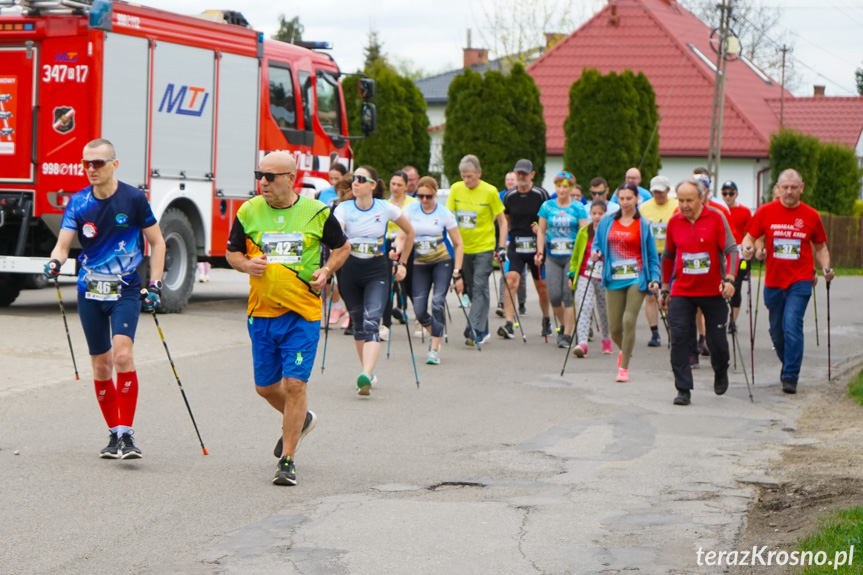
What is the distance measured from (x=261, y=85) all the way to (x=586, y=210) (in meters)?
5.57

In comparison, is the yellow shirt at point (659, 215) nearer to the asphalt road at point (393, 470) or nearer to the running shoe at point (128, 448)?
the asphalt road at point (393, 470)

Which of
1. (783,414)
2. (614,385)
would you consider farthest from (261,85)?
(783,414)

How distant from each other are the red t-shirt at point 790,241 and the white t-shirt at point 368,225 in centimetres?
362

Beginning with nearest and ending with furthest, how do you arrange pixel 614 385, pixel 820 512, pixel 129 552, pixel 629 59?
pixel 129 552 < pixel 820 512 < pixel 614 385 < pixel 629 59

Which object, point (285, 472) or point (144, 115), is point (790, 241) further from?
point (144, 115)

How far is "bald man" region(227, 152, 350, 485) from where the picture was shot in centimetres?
755

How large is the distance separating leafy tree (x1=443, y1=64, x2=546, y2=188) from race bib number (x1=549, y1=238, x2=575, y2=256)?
18123 millimetres

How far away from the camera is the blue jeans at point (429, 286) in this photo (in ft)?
44.1

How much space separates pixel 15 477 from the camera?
7.39 m

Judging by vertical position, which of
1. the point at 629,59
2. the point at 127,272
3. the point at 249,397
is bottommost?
the point at 249,397

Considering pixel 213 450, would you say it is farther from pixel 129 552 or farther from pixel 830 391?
pixel 830 391

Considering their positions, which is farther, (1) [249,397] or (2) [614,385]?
(2) [614,385]

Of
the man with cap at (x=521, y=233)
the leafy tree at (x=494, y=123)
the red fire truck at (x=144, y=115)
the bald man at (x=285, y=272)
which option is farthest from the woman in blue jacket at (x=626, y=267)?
the leafy tree at (x=494, y=123)

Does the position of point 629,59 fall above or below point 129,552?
above
